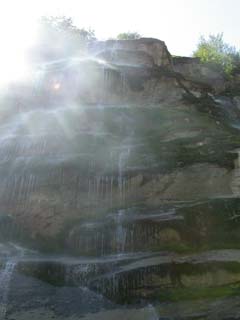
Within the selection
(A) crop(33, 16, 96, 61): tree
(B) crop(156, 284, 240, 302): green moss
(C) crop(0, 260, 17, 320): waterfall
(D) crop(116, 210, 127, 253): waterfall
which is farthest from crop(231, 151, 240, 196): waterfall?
(A) crop(33, 16, 96, 61): tree

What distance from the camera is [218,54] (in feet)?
135

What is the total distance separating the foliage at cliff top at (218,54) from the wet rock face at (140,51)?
793 centimetres

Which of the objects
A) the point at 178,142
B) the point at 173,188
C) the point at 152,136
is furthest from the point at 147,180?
the point at 152,136

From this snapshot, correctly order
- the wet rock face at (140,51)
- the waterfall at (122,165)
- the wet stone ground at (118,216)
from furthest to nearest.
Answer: the wet rock face at (140,51)
the waterfall at (122,165)
the wet stone ground at (118,216)

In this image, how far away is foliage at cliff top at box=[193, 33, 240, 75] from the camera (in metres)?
38.2

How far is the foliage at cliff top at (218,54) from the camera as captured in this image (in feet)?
125

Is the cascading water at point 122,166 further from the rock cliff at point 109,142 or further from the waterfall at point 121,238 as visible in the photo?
the waterfall at point 121,238

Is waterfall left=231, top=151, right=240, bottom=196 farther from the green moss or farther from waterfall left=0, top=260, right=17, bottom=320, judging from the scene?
waterfall left=0, top=260, right=17, bottom=320

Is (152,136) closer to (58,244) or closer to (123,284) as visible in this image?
(58,244)

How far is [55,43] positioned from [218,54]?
14.3 meters

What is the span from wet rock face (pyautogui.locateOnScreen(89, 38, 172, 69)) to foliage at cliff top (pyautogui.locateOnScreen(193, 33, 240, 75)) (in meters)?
7.93

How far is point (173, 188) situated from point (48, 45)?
18.8 m

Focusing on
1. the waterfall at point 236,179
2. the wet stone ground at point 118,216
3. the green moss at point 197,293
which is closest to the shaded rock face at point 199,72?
the wet stone ground at point 118,216

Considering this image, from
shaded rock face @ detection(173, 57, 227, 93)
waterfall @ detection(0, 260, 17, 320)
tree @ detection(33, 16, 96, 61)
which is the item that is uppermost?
tree @ detection(33, 16, 96, 61)
